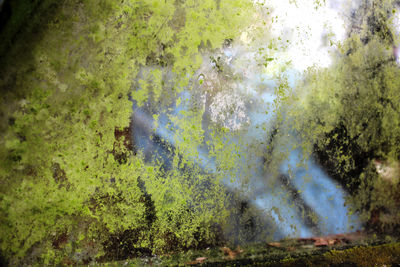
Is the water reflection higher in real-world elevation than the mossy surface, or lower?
higher

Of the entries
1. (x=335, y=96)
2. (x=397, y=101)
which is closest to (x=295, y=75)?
(x=335, y=96)

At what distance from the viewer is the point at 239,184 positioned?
111 cm

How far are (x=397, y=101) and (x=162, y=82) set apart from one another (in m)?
1.03

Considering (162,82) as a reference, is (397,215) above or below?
below

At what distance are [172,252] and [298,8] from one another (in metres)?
1.15

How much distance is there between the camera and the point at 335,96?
1.11 meters

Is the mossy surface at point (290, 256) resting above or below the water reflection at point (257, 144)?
below

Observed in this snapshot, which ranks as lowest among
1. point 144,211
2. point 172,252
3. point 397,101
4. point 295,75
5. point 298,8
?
point 172,252

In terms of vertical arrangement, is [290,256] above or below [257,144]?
below

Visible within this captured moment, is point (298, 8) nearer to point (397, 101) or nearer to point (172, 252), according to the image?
point (397, 101)

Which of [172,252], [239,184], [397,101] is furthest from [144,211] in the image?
[397,101]

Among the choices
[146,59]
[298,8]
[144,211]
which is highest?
[298,8]

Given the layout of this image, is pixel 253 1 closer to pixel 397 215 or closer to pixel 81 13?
pixel 81 13

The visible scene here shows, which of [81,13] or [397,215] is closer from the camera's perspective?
[81,13]
